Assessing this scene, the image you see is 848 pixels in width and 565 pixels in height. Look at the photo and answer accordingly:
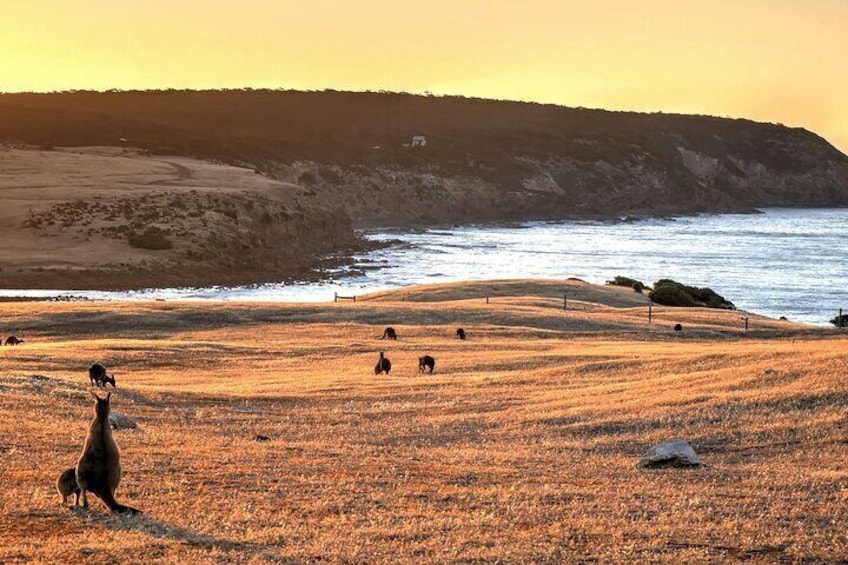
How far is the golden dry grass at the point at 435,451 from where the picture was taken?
48.0 feet

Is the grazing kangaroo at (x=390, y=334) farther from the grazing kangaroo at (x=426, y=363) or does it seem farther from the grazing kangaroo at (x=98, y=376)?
the grazing kangaroo at (x=98, y=376)

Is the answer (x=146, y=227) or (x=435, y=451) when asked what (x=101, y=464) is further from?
(x=146, y=227)

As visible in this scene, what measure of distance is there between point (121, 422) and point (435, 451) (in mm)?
6743

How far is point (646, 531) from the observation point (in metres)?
15.5

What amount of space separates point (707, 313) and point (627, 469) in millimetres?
45948

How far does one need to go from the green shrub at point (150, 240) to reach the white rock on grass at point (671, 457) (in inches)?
3803

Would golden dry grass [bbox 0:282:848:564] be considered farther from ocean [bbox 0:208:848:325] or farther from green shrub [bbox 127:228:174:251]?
green shrub [bbox 127:228:174:251]

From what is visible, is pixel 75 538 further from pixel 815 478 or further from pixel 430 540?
pixel 815 478

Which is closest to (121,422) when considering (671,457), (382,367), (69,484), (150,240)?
(69,484)

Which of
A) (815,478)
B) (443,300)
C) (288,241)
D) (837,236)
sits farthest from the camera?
(837,236)

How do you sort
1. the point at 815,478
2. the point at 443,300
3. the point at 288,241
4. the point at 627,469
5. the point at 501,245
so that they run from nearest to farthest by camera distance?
the point at 815,478
the point at 627,469
the point at 443,300
the point at 288,241
the point at 501,245

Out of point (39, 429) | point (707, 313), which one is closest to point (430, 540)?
point (39, 429)

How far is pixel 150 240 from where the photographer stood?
115 metres

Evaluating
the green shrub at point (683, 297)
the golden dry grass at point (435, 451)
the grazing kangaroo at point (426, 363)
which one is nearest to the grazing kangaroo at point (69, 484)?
the golden dry grass at point (435, 451)
